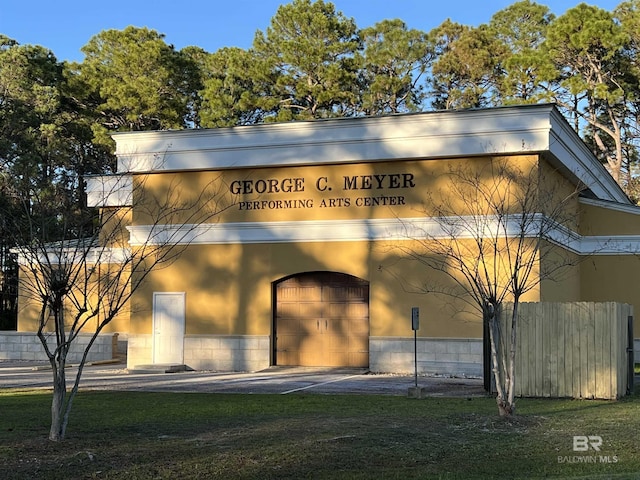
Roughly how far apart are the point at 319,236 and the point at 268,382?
16.5ft

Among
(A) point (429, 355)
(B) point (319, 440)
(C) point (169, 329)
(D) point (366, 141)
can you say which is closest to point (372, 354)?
(A) point (429, 355)

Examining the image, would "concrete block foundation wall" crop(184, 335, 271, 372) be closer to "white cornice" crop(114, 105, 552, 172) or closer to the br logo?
"white cornice" crop(114, 105, 552, 172)

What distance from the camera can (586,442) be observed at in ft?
36.7

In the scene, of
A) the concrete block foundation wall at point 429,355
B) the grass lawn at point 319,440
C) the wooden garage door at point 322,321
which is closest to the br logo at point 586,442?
the grass lawn at point 319,440

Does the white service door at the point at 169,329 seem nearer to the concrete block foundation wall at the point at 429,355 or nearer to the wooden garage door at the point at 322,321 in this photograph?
the wooden garage door at the point at 322,321

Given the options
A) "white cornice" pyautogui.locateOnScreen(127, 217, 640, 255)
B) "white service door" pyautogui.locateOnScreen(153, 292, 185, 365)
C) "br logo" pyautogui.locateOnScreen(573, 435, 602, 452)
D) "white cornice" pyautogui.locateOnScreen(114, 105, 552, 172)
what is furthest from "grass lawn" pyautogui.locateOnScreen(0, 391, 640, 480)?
"white service door" pyautogui.locateOnScreen(153, 292, 185, 365)

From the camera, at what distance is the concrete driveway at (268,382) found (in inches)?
747

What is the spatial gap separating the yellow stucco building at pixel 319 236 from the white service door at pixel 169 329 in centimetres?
4

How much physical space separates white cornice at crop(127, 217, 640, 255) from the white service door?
5.94 feet

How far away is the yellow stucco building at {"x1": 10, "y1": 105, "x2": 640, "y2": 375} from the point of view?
23.0 metres

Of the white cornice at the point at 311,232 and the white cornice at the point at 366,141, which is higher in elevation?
the white cornice at the point at 366,141

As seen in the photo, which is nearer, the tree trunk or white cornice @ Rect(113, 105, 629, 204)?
the tree trunk

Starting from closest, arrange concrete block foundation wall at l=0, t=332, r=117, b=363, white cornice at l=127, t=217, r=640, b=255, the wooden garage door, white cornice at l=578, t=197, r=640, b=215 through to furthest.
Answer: white cornice at l=127, t=217, r=640, b=255, the wooden garage door, white cornice at l=578, t=197, r=640, b=215, concrete block foundation wall at l=0, t=332, r=117, b=363

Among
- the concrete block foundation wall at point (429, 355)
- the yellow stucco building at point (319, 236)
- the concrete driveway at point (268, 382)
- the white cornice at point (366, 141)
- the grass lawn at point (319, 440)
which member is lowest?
the concrete driveway at point (268, 382)
